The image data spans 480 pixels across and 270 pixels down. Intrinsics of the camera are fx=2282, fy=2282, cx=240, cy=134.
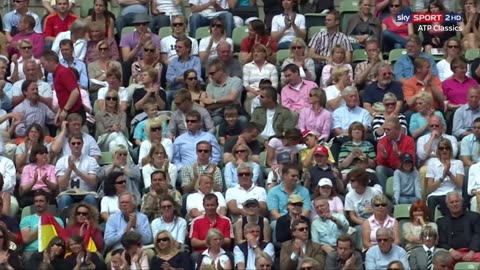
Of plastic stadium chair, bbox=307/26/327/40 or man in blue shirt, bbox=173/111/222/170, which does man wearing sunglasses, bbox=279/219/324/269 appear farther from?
plastic stadium chair, bbox=307/26/327/40

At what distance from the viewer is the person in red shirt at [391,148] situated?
2634 cm

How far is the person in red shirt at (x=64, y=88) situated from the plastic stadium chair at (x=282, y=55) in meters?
3.13

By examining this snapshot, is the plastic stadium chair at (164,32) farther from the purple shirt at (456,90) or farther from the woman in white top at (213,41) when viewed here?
the purple shirt at (456,90)

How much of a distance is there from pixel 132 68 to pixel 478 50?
4552mm

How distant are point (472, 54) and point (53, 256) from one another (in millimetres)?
7660

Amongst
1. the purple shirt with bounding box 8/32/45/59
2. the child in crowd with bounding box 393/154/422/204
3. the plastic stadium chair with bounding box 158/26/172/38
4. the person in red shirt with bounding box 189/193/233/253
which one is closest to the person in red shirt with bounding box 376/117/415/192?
the child in crowd with bounding box 393/154/422/204

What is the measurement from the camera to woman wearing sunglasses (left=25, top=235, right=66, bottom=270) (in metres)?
24.0

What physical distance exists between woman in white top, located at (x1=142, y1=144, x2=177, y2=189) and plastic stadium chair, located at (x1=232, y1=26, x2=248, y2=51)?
370 cm

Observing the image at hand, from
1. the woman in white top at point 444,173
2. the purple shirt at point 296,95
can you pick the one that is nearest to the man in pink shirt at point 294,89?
the purple shirt at point 296,95

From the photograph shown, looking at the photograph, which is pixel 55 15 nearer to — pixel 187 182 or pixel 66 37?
pixel 66 37

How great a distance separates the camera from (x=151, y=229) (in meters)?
Answer: 25.0

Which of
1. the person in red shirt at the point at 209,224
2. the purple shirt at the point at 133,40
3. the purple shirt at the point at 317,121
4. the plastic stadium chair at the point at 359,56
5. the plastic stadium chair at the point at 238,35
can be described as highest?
the purple shirt at the point at 133,40

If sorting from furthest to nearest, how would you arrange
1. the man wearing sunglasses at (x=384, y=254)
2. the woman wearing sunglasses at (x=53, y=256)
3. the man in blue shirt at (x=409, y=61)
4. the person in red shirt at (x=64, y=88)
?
1. the man in blue shirt at (x=409, y=61)
2. the person in red shirt at (x=64, y=88)
3. the man wearing sunglasses at (x=384, y=254)
4. the woman wearing sunglasses at (x=53, y=256)

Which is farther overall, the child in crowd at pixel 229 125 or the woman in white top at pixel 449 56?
the woman in white top at pixel 449 56
